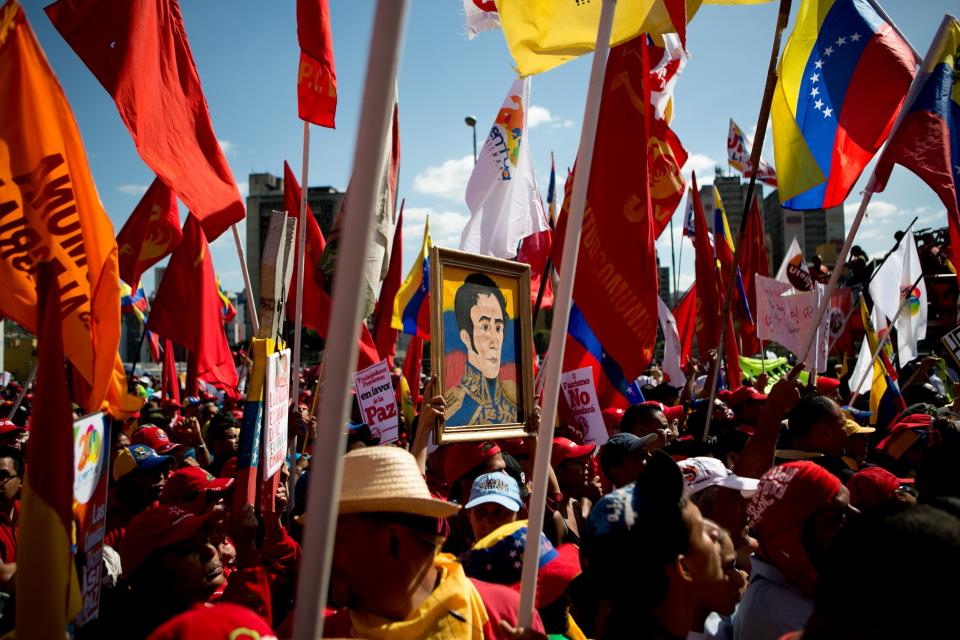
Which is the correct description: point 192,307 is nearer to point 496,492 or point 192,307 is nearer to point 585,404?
point 585,404

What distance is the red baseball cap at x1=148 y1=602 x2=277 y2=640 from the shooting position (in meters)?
1.71

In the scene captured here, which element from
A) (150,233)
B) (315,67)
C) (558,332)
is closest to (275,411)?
(558,332)

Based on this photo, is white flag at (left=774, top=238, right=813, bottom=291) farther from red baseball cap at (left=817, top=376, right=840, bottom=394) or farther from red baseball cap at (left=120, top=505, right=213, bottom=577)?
red baseball cap at (left=120, top=505, right=213, bottom=577)

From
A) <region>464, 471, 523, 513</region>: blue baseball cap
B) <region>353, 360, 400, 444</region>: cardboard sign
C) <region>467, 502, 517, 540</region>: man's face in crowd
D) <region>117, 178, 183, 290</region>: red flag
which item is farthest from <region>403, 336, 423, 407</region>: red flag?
<region>467, 502, 517, 540</region>: man's face in crowd

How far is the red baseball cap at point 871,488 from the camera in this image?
337cm

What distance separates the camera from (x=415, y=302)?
9.16 metres

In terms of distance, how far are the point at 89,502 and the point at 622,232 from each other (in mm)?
3504

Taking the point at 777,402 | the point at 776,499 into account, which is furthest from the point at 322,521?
the point at 777,402

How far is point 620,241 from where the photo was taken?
474 centimetres

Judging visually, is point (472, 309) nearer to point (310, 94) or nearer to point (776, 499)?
point (776, 499)

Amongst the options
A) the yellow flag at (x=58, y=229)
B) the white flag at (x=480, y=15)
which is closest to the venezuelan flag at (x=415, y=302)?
the white flag at (x=480, y=15)

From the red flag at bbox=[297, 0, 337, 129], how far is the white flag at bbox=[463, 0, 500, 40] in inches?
56.1

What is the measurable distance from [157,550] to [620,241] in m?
3.32

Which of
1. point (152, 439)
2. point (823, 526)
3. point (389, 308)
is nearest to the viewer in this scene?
point (823, 526)
